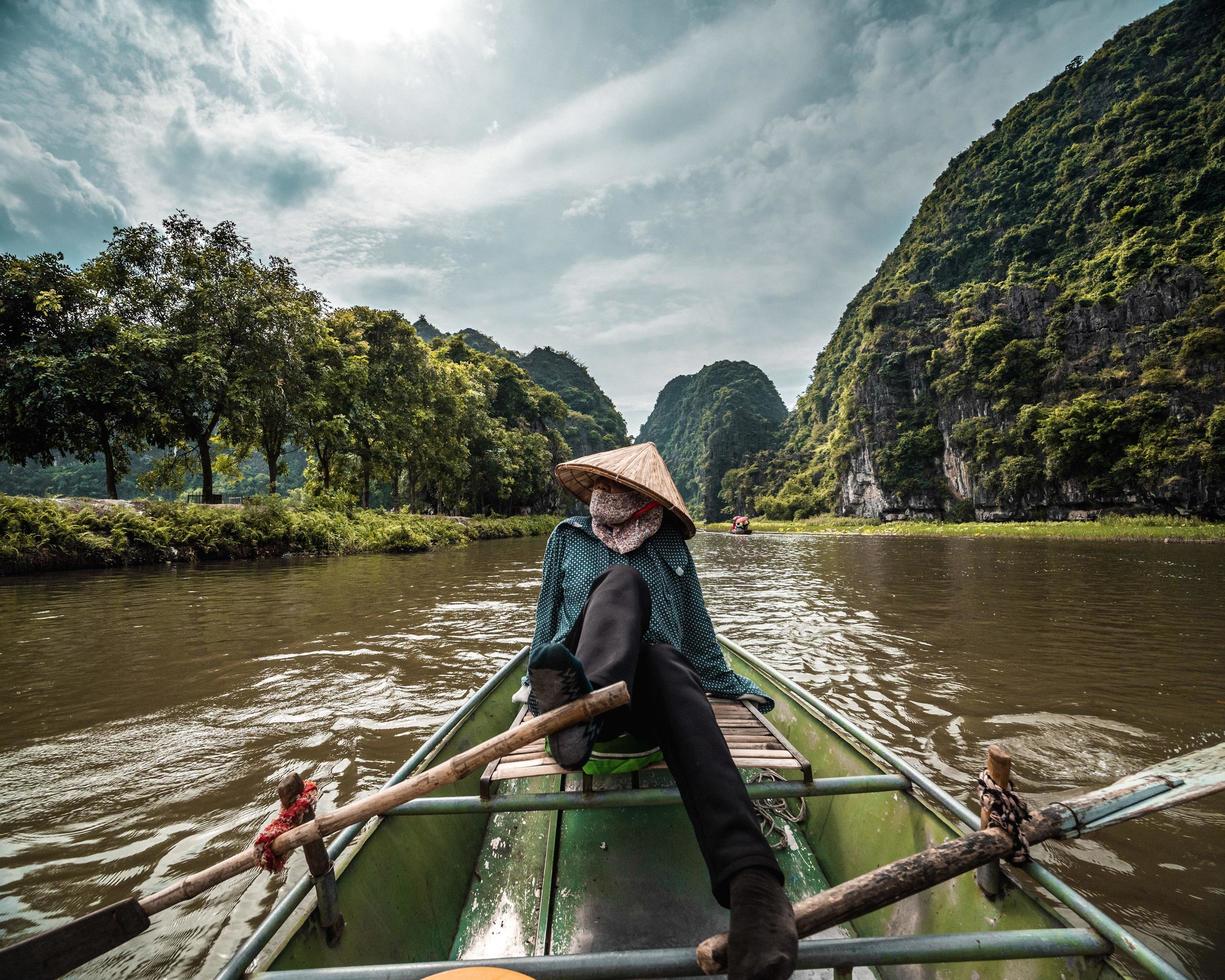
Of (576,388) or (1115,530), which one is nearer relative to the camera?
(1115,530)

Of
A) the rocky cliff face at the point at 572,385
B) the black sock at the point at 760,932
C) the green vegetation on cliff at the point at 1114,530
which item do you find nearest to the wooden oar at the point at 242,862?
the black sock at the point at 760,932

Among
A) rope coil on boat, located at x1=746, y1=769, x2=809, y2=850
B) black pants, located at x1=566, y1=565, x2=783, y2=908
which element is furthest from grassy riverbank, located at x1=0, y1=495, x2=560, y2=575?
rope coil on boat, located at x1=746, y1=769, x2=809, y2=850

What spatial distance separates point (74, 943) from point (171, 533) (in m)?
15.1

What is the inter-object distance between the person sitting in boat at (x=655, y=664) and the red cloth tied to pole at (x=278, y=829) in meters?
0.68

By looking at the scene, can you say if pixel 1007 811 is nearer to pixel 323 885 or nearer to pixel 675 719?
pixel 675 719

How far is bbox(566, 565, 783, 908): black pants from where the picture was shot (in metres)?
1.21

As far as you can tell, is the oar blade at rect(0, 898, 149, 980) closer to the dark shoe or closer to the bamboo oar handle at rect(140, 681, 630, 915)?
the bamboo oar handle at rect(140, 681, 630, 915)

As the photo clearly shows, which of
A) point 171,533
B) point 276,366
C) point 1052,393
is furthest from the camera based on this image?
point 1052,393

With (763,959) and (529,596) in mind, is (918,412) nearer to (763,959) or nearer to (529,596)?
(529,596)

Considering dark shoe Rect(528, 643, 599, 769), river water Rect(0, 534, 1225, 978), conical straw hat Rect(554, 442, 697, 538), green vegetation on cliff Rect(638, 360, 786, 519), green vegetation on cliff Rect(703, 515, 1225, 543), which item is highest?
green vegetation on cliff Rect(638, 360, 786, 519)

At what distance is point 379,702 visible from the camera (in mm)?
4227

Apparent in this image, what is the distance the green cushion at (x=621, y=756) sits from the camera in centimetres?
182

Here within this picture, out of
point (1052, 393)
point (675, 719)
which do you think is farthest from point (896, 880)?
point (1052, 393)

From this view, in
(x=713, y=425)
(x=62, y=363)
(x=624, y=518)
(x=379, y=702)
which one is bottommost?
(x=379, y=702)
